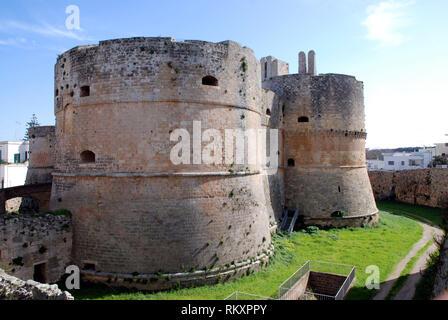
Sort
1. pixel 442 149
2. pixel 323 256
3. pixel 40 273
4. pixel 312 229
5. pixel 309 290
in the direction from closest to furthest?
pixel 40 273, pixel 309 290, pixel 323 256, pixel 312 229, pixel 442 149

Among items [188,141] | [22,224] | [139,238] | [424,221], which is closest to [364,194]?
[424,221]

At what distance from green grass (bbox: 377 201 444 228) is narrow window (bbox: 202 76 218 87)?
19.0 meters

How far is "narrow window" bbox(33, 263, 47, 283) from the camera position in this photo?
423 inches

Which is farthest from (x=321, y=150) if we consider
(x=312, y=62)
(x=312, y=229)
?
(x=312, y=62)

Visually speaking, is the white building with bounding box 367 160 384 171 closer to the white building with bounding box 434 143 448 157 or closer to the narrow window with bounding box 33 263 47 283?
the white building with bounding box 434 143 448 157

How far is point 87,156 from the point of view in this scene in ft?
39.7

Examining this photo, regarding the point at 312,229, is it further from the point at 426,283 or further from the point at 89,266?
the point at 89,266

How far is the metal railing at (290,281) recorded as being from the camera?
1011 centimetres

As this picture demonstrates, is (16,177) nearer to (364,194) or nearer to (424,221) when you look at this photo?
(364,194)

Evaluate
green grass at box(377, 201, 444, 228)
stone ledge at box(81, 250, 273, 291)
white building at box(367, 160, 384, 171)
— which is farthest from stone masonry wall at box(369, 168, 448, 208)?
white building at box(367, 160, 384, 171)

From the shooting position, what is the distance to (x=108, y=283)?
10.8m

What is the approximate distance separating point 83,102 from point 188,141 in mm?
4131

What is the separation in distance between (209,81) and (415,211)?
2293 cm
